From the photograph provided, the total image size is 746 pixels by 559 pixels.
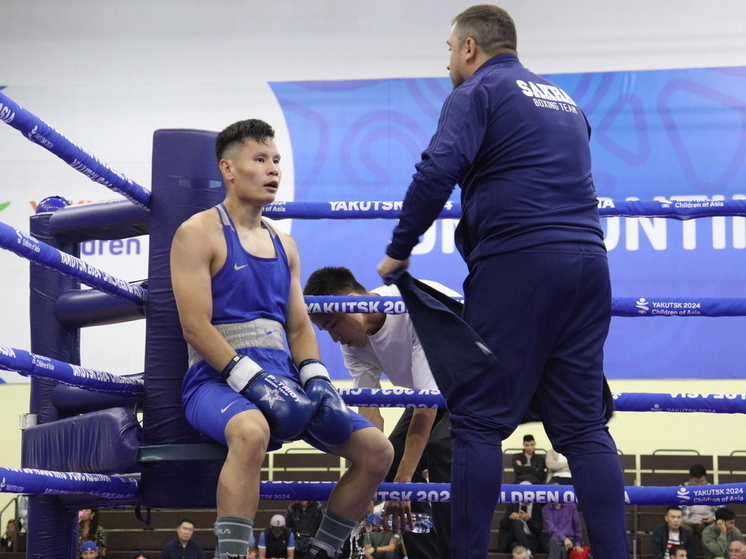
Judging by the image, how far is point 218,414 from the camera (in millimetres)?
2195

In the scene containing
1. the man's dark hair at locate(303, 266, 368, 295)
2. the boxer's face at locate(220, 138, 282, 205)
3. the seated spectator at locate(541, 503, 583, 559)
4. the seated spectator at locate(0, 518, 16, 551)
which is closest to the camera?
the boxer's face at locate(220, 138, 282, 205)

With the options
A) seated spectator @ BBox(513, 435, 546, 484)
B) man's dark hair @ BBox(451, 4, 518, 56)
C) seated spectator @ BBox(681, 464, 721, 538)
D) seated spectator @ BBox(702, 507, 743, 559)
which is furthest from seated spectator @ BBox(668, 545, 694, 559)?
man's dark hair @ BBox(451, 4, 518, 56)

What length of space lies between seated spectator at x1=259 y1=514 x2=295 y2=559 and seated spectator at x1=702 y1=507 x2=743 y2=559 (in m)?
3.92

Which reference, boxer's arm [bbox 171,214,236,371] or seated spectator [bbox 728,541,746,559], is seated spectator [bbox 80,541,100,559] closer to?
seated spectator [bbox 728,541,746,559]

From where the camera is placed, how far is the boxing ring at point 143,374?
241cm

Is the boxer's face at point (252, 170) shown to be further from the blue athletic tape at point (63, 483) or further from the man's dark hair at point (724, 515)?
the man's dark hair at point (724, 515)

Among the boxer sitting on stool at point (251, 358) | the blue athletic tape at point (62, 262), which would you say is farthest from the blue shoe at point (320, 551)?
the blue athletic tape at point (62, 262)

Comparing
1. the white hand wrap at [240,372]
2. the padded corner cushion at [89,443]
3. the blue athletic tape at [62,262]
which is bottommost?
the padded corner cushion at [89,443]

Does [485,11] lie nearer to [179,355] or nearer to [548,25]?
[179,355]

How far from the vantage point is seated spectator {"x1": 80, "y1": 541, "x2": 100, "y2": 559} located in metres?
8.02

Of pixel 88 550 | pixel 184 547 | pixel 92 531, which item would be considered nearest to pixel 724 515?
pixel 184 547

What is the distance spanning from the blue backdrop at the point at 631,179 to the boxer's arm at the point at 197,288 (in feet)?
21.0

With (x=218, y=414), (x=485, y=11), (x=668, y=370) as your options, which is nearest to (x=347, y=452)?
(x=218, y=414)

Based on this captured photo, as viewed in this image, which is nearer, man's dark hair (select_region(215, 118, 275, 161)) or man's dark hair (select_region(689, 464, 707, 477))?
man's dark hair (select_region(215, 118, 275, 161))
